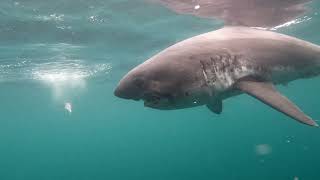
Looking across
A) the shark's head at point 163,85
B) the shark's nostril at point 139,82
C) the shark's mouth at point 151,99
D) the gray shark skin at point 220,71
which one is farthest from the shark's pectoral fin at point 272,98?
the shark's nostril at point 139,82

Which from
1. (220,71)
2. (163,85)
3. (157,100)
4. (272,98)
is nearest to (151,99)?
(157,100)

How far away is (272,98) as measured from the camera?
471cm

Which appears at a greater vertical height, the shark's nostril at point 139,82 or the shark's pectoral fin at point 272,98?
the shark's nostril at point 139,82

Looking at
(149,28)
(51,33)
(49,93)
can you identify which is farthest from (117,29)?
(49,93)

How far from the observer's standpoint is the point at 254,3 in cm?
1407

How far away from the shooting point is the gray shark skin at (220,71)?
442 centimetres

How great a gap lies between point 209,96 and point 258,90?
705 millimetres

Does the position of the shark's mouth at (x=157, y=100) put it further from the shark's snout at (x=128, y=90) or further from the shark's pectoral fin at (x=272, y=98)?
the shark's pectoral fin at (x=272, y=98)

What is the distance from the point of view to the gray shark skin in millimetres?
4418

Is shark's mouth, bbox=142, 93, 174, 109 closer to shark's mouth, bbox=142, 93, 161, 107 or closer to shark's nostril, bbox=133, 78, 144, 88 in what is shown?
shark's mouth, bbox=142, 93, 161, 107

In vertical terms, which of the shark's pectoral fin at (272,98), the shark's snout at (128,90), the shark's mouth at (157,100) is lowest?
the shark's pectoral fin at (272,98)

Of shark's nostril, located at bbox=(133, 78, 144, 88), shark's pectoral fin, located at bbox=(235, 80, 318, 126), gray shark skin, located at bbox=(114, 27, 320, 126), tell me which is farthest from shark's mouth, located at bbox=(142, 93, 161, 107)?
shark's pectoral fin, located at bbox=(235, 80, 318, 126)

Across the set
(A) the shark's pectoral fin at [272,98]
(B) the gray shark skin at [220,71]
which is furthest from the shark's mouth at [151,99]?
(A) the shark's pectoral fin at [272,98]

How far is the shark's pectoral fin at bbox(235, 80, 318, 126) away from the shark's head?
746mm
